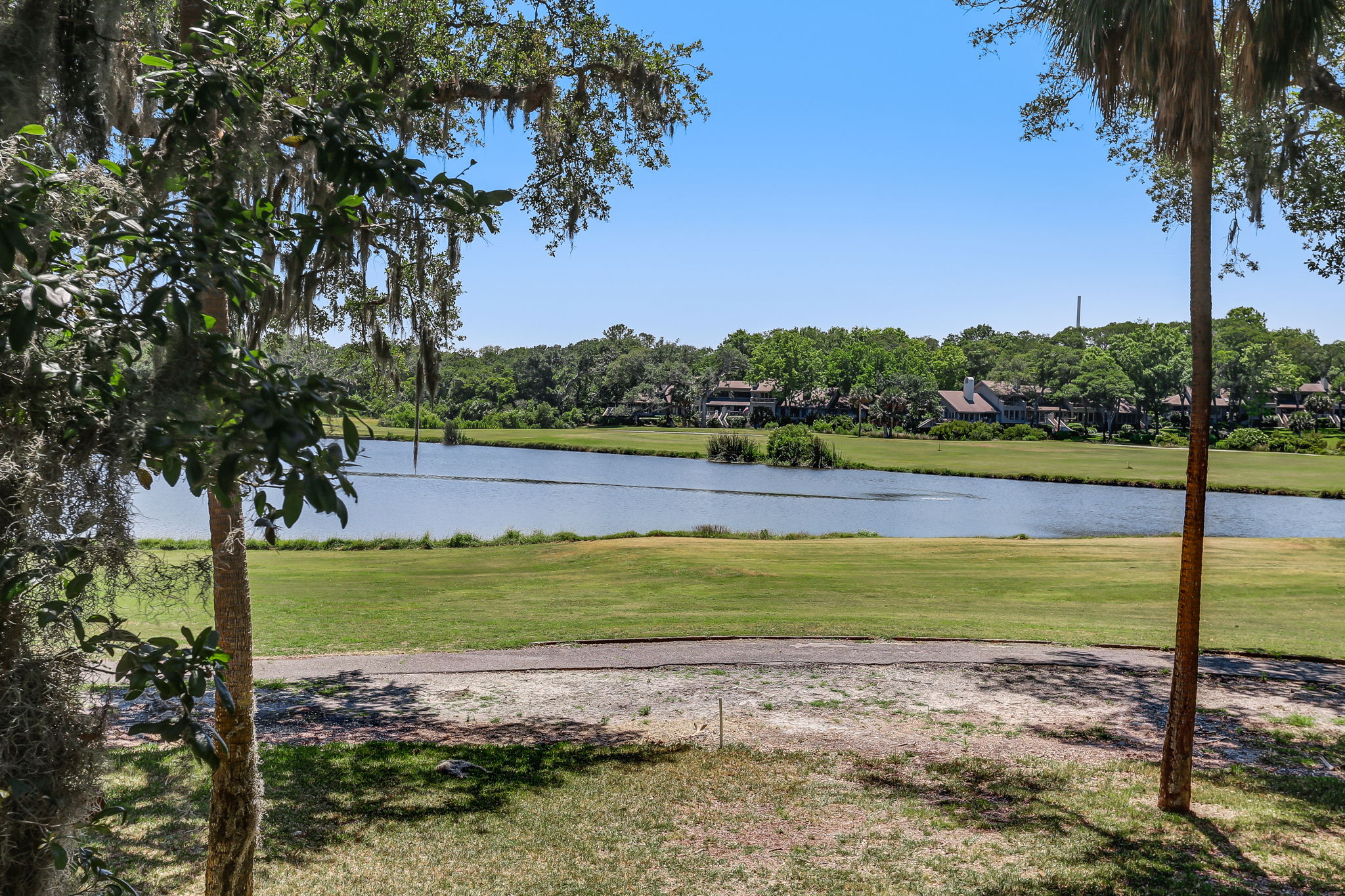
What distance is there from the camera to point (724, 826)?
8.11 m

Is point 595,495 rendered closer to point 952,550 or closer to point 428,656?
point 952,550

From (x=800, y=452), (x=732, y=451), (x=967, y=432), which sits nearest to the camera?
(x=800, y=452)

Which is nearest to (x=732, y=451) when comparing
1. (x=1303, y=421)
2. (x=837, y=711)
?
(x=837, y=711)

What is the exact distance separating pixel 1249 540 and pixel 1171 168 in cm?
2346

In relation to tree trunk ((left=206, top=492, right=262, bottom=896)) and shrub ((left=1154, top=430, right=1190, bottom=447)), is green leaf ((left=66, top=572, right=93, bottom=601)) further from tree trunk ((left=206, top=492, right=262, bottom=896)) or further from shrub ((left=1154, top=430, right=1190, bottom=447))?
shrub ((left=1154, top=430, right=1190, bottom=447))

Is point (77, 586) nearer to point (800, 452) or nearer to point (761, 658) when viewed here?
point (761, 658)

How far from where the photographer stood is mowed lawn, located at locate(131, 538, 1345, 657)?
16.7 meters

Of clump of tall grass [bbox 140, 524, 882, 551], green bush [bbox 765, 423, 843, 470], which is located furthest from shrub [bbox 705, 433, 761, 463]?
clump of tall grass [bbox 140, 524, 882, 551]

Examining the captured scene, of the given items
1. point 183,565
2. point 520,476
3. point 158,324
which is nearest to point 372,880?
point 183,565

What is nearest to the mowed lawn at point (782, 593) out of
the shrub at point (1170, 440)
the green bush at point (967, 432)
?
the shrub at point (1170, 440)

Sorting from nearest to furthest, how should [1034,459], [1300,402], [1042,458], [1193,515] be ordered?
[1193,515] < [1034,459] < [1042,458] < [1300,402]

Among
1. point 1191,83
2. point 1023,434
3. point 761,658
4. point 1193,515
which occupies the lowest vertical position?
point 761,658

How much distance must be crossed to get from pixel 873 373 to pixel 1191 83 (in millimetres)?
131015

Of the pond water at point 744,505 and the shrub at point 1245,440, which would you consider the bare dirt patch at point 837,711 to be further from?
the shrub at point 1245,440
